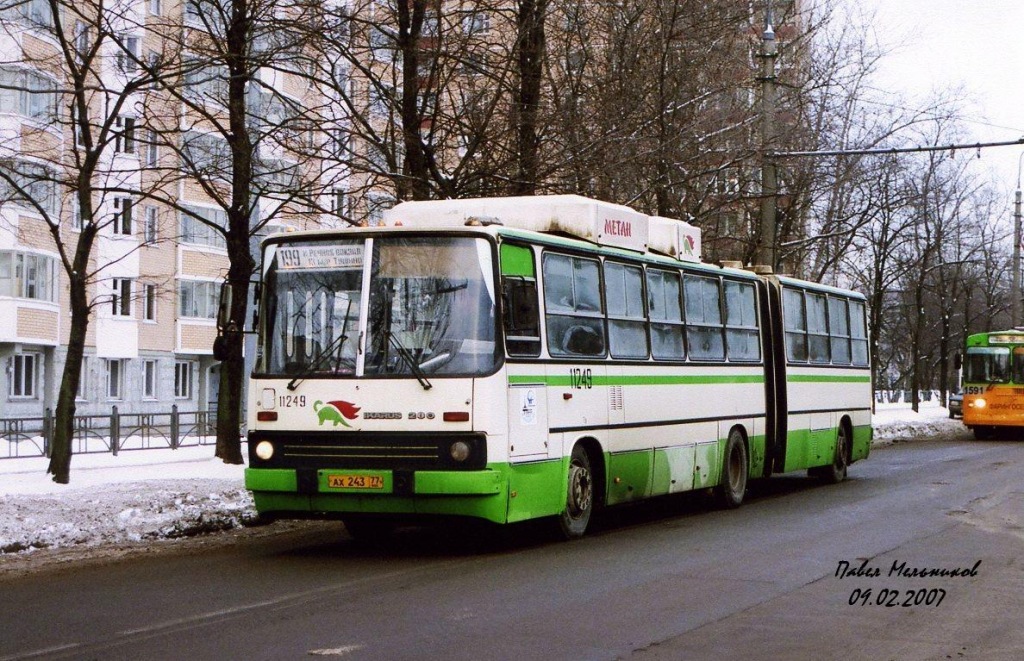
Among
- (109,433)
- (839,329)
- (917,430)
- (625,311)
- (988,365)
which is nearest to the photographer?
(625,311)

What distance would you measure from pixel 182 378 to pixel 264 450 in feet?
159

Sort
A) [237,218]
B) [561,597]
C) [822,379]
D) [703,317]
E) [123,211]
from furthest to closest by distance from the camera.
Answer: [822,379], [237,218], [123,211], [703,317], [561,597]

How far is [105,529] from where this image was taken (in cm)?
1382

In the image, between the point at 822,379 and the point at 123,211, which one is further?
the point at 822,379

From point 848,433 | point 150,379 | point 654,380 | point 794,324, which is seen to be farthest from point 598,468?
point 150,379

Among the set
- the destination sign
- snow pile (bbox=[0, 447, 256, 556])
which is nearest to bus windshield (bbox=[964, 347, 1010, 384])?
snow pile (bbox=[0, 447, 256, 556])

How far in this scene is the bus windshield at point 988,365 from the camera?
41.2m

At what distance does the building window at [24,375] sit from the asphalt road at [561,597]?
37890 millimetres

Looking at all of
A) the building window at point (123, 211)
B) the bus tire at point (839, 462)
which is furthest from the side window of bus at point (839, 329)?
the building window at point (123, 211)

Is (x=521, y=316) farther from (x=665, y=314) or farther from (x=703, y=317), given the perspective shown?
(x=703, y=317)

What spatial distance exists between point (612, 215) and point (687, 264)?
2.37 metres

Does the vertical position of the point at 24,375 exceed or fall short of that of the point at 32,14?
it falls short

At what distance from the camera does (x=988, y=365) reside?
136 feet

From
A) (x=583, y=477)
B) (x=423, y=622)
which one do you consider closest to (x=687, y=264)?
(x=583, y=477)
